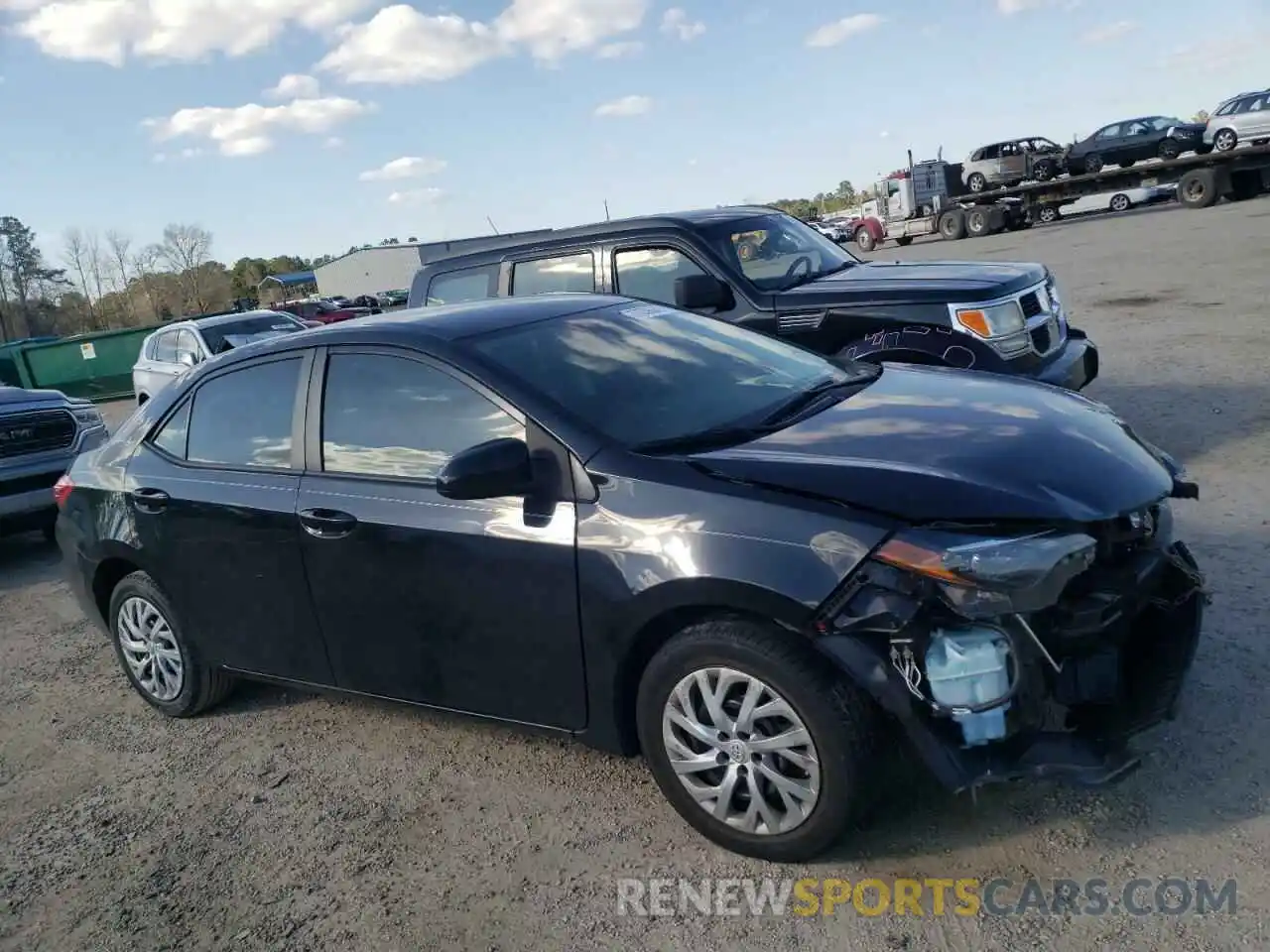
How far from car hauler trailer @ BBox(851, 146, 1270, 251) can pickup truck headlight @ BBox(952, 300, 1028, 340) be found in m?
24.7

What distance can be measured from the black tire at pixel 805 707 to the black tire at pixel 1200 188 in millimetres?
29302

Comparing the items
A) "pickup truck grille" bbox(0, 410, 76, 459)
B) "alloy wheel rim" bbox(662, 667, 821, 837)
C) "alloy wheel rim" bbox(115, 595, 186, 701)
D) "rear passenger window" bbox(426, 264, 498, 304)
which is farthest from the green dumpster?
"alloy wheel rim" bbox(662, 667, 821, 837)

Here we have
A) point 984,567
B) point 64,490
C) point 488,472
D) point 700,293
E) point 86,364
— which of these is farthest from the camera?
point 86,364

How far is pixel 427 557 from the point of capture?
3.64 metres

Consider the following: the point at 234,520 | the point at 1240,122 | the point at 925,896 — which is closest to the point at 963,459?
the point at 925,896

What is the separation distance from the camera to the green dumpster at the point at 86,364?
87.3 ft

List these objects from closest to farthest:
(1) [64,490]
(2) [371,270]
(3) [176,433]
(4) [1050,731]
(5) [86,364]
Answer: (4) [1050,731], (3) [176,433], (1) [64,490], (5) [86,364], (2) [371,270]

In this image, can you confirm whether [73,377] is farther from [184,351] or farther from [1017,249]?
[1017,249]

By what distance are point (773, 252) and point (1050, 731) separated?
4975 millimetres

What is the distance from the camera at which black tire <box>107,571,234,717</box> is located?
4688 mm

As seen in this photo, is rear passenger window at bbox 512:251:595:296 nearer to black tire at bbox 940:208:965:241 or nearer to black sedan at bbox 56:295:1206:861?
black sedan at bbox 56:295:1206:861

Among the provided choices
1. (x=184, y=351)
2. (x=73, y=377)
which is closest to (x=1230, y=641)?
(x=184, y=351)

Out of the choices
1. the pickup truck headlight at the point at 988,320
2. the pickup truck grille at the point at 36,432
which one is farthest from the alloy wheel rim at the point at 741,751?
the pickup truck grille at the point at 36,432

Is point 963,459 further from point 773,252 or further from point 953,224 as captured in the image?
point 953,224
